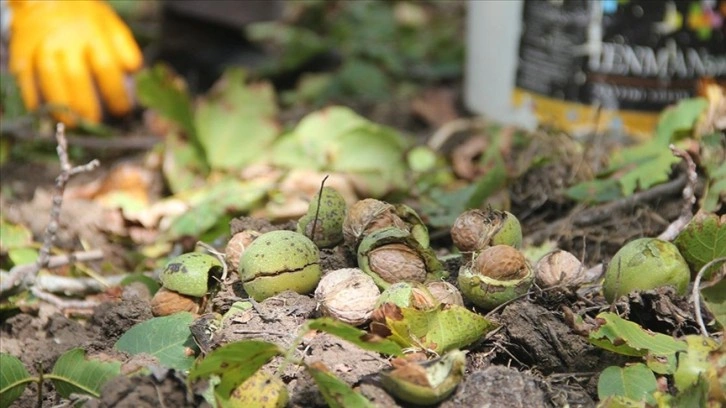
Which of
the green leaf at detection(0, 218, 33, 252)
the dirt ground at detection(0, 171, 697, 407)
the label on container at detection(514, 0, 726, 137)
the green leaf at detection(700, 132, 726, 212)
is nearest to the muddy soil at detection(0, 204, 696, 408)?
the dirt ground at detection(0, 171, 697, 407)

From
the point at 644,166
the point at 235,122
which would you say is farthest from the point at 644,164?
the point at 235,122

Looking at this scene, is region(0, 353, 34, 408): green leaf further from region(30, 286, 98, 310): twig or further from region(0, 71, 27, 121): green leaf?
region(0, 71, 27, 121): green leaf

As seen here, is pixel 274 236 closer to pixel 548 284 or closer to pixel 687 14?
pixel 548 284

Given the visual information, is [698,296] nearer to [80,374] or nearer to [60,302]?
[80,374]

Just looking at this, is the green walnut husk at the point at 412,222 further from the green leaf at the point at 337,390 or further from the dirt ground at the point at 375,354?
the green leaf at the point at 337,390

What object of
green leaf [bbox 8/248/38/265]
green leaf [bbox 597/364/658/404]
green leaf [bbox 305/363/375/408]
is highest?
green leaf [bbox 305/363/375/408]

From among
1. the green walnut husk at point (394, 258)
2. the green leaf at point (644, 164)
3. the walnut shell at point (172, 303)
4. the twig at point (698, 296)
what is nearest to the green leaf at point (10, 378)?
the walnut shell at point (172, 303)
